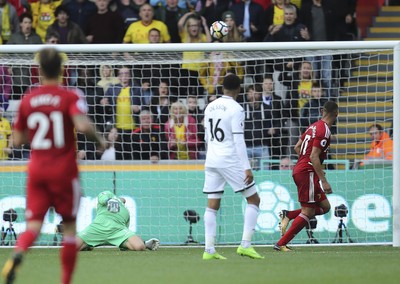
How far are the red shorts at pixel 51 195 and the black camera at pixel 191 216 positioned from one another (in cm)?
718

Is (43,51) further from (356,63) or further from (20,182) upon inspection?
(356,63)

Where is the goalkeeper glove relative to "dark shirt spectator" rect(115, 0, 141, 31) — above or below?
below

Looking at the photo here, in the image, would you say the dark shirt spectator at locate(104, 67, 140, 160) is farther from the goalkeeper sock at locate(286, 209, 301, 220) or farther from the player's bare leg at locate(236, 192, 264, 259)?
the player's bare leg at locate(236, 192, 264, 259)

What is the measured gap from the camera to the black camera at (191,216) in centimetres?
1567

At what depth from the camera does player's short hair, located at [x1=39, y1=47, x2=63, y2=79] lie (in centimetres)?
848

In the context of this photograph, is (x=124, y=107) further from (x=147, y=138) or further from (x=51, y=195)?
(x=51, y=195)

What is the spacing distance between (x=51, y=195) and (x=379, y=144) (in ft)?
28.3

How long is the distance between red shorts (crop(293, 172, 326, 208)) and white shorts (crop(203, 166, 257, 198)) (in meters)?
1.58

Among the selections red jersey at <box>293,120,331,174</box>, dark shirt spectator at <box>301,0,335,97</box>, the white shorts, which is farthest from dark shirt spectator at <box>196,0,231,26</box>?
the white shorts

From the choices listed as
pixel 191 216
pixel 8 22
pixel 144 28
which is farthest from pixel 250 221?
pixel 8 22

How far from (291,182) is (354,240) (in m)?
1.28

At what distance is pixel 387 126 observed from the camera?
55.9 feet

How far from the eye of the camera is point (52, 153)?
8.46m

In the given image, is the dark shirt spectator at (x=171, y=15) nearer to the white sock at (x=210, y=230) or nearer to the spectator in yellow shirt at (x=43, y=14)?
the spectator in yellow shirt at (x=43, y=14)
